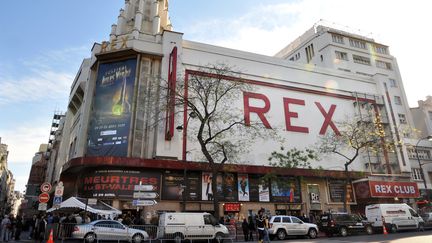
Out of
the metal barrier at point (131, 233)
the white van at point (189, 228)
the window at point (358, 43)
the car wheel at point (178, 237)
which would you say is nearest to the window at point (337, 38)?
the window at point (358, 43)

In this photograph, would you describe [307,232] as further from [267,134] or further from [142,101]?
[142,101]

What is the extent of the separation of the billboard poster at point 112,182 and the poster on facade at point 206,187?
4413 millimetres

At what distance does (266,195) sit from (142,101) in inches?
626

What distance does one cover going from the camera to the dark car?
906 inches

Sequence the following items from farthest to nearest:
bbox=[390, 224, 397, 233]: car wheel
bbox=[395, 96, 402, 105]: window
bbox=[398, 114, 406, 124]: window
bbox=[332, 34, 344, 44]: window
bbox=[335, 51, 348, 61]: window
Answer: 1. bbox=[332, 34, 344, 44]: window
2. bbox=[335, 51, 348, 61]: window
3. bbox=[395, 96, 402, 105]: window
4. bbox=[398, 114, 406, 124]: window
5. bbox=[390, 224, 397, 233]: car wheel

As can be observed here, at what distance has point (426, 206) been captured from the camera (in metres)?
40.4

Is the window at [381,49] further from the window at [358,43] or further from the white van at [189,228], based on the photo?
the white van at [189,228]

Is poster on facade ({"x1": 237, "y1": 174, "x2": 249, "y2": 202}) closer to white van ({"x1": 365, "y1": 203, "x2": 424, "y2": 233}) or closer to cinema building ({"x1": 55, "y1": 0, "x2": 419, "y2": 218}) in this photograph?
cinema building ({"x1": 55, "y1": 0, "x2": 419, "y2": 218})

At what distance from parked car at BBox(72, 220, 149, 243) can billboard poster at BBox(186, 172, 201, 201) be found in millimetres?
10265

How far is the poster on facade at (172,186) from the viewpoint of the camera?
90.9 feet

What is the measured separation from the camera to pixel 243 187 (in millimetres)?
30594

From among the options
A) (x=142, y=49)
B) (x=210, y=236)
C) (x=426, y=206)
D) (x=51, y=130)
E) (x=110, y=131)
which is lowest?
(x=210, y=236)

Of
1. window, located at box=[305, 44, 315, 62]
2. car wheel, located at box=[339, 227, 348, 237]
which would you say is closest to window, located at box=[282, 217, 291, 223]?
car wheel, located at box=[339, 227, 348, 237]

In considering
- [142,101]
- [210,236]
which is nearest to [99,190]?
[142,101]
